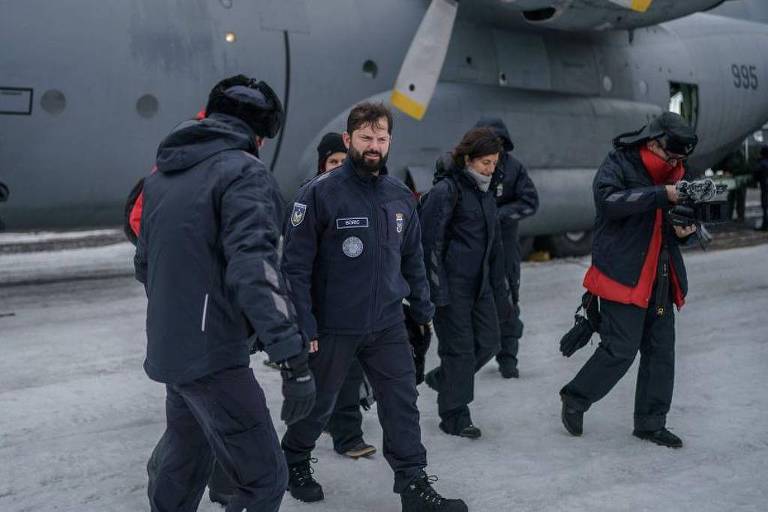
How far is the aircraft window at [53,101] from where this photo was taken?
7438mm

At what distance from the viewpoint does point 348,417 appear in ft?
14.7

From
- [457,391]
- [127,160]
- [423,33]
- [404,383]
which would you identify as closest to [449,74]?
[423,33]

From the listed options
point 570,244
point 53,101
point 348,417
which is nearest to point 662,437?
point 348,417

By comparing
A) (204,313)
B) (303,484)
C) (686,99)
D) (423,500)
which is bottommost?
(303,484)

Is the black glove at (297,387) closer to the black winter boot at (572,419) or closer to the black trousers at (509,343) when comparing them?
the black winter boot at (572,419)

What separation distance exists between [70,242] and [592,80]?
9746 millimetres

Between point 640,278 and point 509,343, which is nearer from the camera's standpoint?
point 640,278

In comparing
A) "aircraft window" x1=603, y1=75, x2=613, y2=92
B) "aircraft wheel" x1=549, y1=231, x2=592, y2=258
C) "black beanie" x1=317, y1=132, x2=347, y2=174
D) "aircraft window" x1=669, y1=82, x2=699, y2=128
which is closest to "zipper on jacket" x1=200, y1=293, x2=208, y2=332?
"black beanie" x1=317, y1=132, x2=347, y2=174

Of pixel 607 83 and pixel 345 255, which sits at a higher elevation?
pixel 607 83

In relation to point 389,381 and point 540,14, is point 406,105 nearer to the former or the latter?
point 540,14

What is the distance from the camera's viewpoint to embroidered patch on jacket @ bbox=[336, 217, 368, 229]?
3613mm

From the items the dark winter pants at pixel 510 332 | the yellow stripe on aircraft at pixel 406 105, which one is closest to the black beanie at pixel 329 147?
the dark winter pants at pixel 510 332

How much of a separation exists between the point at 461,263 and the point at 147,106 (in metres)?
4.47

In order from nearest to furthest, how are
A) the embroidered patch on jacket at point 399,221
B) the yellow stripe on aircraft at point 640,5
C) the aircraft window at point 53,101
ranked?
the embroidered patch on jacket at point 399,221
the aircraft window at point 53,101
the yellow stripe on aircraft at point 640,5
